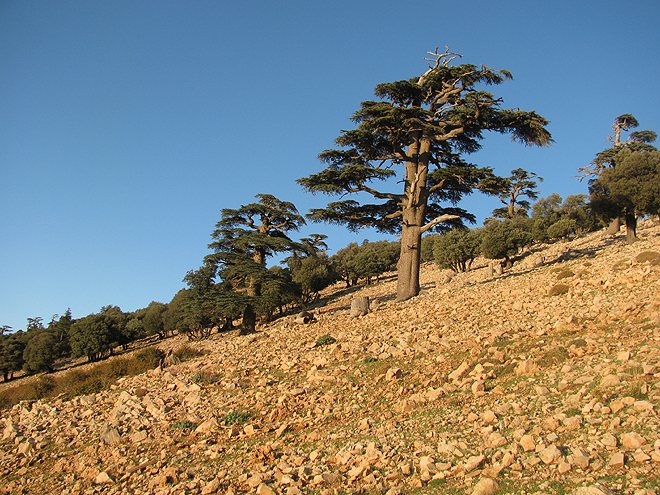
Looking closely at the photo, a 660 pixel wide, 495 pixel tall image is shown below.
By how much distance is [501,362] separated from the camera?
743 centimetres

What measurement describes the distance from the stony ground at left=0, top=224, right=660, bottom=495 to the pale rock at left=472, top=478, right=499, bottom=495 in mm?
13

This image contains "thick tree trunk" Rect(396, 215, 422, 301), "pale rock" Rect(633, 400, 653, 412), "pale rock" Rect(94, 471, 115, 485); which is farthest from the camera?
"thick tree trunk" Rect(396, 215, 422, 301)

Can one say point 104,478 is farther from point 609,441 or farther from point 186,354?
point 186,354

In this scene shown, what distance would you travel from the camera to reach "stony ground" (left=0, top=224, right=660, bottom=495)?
4.47 metres

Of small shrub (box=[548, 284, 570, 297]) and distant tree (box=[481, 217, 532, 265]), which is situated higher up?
distant tree (box=[481, 217, 532, 265])

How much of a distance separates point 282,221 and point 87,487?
56.0ft

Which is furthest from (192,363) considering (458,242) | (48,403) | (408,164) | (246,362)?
(458,242)

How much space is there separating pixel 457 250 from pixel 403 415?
32.4 meters

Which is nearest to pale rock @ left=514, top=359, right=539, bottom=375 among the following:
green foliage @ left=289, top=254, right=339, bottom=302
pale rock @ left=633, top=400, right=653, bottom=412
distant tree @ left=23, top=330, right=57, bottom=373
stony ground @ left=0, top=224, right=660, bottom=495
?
stony ground @ left=0, top=224, right=660, bottom=495

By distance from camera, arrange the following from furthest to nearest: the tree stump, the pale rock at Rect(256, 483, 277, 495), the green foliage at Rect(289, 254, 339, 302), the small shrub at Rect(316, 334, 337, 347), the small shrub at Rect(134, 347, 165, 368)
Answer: the green foliage at Rect(289, 254, 339, 302), the tree stump, the small shrub at Rect(134, 347, 165, 368), the small shrub at Rect(316, 334, 337, 347), the pale rock at Rect(256, 483, 277, 495)

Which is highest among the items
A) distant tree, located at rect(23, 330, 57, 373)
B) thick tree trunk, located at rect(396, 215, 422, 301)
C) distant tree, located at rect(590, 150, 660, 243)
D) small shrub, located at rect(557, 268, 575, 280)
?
distant tree, located at rect(590, 150, 660, 243)

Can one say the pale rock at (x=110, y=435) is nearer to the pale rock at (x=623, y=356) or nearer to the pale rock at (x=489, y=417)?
the pale rock at (x=489, y=417)

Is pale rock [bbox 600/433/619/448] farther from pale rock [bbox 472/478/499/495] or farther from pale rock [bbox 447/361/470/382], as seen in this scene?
pale rock [bbox 447/361/470/382]

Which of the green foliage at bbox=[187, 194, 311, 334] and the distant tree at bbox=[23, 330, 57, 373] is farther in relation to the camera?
Answer: the distant tree at bbox=[23, 330, 57, 373]
